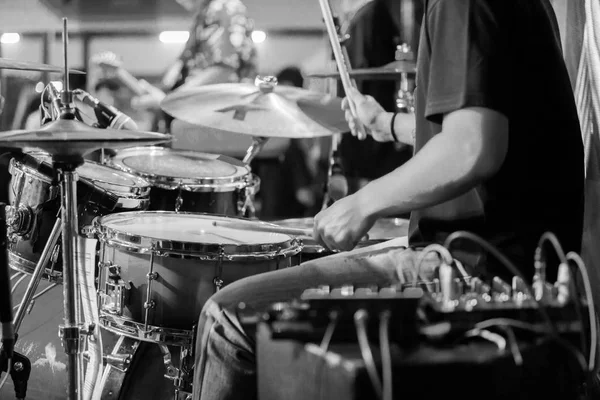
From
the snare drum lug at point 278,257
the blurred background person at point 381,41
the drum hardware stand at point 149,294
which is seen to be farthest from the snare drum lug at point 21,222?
the blurred background person at point 381,41

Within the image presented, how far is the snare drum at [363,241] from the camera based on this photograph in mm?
2455

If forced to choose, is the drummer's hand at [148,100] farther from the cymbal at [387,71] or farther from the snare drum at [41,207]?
the snare drum at [41,207]

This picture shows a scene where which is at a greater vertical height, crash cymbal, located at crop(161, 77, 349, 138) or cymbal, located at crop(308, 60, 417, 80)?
cymbal, located at crop(308, 60, 417, 80)

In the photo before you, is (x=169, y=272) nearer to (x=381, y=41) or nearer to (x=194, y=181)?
(x=194, y=181)

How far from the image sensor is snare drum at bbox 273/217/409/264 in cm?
246

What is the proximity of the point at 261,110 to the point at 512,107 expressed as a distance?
5.49 ft

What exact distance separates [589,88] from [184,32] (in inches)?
186

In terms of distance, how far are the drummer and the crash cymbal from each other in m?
1.33

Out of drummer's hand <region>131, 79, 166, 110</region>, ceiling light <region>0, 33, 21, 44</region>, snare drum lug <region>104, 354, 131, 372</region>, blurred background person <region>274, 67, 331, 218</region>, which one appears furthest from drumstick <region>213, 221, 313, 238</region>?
ceiling light <region>0, 33, 21, 44</region>

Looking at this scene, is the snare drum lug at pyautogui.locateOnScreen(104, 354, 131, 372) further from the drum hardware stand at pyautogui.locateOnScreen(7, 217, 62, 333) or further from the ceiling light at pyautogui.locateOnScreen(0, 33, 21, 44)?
the ceiling light at pyautogui.locateOnScreen(0, 33, 21, 44)

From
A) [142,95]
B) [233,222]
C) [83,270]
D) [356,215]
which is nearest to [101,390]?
[83,270]

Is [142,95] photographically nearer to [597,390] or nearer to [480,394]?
[597,390]

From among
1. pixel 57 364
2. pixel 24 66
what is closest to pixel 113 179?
pixel 24 66

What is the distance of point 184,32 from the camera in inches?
255
